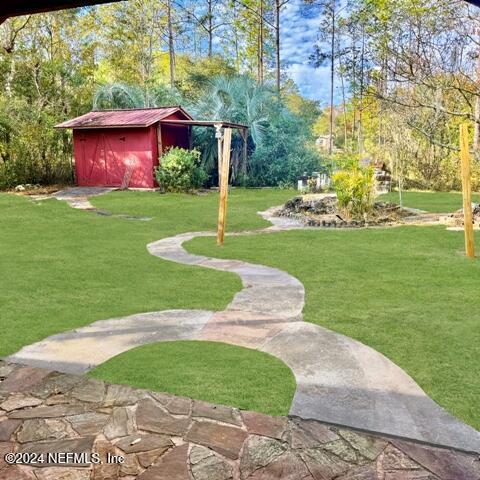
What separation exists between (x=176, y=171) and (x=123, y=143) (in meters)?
3.08

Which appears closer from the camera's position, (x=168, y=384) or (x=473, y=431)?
(x=473, y=431)

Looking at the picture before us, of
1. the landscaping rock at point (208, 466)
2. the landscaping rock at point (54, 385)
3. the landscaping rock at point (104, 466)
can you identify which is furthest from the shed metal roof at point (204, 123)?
the landscaping rock at point (208, 466)

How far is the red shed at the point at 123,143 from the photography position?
19719 millimetres

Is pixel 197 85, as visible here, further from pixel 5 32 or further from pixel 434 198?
pixel 434 198

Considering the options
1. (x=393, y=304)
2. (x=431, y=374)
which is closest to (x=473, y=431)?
(x=431, y=374)

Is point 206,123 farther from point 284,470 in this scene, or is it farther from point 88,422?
point 284,470

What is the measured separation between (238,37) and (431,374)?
40205 millimetres

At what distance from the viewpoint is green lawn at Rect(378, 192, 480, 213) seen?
13828 millimetres

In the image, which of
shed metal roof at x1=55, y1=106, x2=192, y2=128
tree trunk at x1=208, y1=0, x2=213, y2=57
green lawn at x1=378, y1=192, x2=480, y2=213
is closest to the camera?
green lawn at x1=378, y1=192, x2=480, y2=213

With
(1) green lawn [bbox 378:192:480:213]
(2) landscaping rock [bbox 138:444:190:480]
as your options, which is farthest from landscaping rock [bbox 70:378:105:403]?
(1) green lawn [bbox 378:192:480:213]

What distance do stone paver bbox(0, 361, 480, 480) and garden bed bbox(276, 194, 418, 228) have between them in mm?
8528

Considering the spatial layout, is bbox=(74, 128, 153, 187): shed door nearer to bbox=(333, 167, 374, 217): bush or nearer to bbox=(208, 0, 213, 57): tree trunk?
bbox=(333, 167, 374, 217): bush

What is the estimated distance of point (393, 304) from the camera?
17.5 feet

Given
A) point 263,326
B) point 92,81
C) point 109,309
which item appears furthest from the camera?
point 92,81
